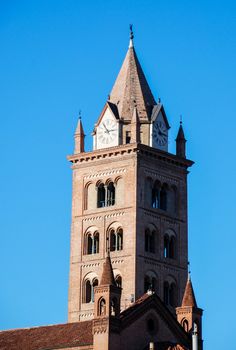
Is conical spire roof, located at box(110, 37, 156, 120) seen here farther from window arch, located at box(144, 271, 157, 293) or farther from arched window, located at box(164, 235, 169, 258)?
window arch, located at box(144, 271, 157, 293)

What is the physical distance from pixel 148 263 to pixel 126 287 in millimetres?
2992

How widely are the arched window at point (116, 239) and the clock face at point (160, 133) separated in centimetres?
741

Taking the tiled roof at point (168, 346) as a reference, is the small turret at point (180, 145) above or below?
above

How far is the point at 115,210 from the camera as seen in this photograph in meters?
108

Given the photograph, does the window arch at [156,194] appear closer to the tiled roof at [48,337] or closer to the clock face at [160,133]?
the clock face at [160,133]

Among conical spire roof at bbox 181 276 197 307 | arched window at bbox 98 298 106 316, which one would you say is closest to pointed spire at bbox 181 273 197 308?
conical spire roof at bbox 181 276 197 307

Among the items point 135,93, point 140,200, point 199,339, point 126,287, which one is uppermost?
point 135,93

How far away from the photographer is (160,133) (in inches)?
4341

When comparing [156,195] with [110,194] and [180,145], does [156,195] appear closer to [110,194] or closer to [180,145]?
[110,194]

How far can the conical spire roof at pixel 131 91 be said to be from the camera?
109750mm

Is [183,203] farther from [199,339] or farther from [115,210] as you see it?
[199,339]

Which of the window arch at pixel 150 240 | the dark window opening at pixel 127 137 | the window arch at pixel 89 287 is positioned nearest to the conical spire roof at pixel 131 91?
the dark window opening at pixel 127 137

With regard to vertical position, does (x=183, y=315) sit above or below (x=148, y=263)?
below

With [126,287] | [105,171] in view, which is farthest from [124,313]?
[105,171]
